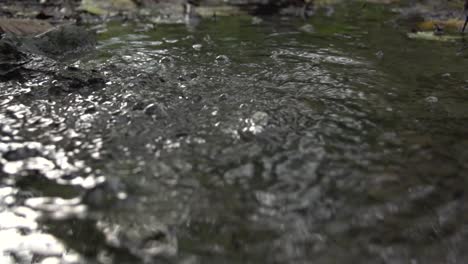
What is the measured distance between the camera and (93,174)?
1302mm

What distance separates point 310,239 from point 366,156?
1.44 feet

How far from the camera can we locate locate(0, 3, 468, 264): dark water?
1.03 meters

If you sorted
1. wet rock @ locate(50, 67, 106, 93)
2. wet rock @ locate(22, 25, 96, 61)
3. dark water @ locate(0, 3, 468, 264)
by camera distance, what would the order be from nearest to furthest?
1. dark water @ locate(0, 3, 468, 264)
2. wet rock @ locate(50, 67, 106, 93)
3. wet rock @ locate(22, 25, 96, 61)

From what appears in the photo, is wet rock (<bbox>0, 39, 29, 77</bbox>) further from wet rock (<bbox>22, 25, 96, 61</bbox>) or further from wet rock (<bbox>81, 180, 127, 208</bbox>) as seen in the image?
wet rock (<bbox>81, 180, 127, 208</bbox>)

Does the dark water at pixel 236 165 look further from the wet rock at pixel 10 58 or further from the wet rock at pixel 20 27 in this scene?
the wet rock at pixel 20 27

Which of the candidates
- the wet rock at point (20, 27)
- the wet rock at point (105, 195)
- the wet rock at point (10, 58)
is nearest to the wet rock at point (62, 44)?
the wet rock at point (10, 58)

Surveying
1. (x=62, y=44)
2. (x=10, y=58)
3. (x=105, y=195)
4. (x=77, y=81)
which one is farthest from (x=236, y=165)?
(x=62, y=44)

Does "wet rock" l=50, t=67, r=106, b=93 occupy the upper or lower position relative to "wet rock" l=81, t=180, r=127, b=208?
upper

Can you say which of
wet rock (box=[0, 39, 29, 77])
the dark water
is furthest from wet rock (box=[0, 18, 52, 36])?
the dark water

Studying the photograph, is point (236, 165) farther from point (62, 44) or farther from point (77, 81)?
point (62, 44)

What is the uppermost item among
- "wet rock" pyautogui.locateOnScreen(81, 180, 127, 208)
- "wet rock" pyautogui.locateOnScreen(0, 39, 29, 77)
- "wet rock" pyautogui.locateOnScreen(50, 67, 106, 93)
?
"wet rock" pyautogui.locateOnScreen(0, 39, 29, 77)

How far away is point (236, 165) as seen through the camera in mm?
1317

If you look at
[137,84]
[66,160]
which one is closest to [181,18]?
[137,84]

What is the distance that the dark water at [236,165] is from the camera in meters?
1.03
